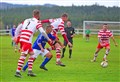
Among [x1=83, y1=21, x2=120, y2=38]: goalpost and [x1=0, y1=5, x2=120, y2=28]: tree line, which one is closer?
[x1=83, y1=21, x2=120, y2=38]: goalpost

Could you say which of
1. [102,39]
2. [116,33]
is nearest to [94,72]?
[102,39]

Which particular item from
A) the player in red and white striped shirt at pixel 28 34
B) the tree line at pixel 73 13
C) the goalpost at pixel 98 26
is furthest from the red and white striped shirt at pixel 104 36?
the tree line at pixel 73 13

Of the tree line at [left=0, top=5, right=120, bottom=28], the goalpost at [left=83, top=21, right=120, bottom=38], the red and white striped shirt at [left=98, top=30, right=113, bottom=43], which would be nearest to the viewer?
the red and white striped shirt at [left=98, top=30, right=113, bottom=43]

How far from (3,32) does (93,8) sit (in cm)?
1578

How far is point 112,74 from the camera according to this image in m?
18.1

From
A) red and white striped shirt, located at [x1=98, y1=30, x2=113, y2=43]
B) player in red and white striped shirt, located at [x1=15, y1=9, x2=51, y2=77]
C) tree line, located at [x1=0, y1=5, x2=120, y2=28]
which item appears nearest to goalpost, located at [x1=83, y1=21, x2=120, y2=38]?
tree line, located at [x1=0, y1=5, x2=120, y2=28]

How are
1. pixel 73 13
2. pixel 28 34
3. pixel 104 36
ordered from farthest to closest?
pixel 73 13 → pixel 104 36 → pixel 28 34

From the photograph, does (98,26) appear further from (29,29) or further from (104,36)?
(29,29)

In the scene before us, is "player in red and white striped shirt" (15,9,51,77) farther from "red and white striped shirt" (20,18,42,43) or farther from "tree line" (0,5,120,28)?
"tree line" (0,5,120,28)

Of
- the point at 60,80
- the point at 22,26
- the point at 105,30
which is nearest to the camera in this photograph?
the point at 60,80

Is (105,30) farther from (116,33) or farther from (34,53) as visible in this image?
(116,33)

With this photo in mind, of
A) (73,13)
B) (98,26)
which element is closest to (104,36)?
(98,26)

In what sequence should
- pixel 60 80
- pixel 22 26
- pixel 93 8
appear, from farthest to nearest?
pixel 93 8 → pixel 22 26 → pixel 60 80

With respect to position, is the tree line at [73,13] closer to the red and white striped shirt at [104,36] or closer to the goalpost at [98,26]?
the goalpost at [98,26]
